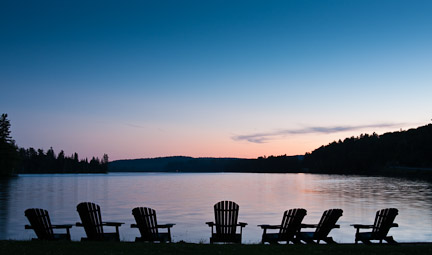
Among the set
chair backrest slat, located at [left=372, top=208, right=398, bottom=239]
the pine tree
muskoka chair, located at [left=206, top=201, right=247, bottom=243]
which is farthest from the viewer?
the pine tree

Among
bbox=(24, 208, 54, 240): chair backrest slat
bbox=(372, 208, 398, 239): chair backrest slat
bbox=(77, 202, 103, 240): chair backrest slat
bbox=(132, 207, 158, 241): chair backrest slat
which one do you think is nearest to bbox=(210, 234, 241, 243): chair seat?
bbox=(132, 207, 158, 241): chair backrest slat

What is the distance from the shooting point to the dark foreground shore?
33.9 ft

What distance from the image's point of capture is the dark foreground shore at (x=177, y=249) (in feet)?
33.9

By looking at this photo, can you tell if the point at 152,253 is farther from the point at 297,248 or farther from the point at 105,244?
the point at 297,248

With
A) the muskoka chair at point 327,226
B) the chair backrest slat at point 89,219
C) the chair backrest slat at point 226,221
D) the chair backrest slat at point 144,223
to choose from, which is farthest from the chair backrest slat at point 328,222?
the chair backrest slat at point 89,219

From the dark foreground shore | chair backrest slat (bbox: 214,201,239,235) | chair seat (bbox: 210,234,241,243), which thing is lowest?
chair seat (bbox: 210,234,241,243)

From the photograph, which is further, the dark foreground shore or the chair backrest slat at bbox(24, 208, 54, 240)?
the chair backrest slat at bbox(24, 208, 54, 240)

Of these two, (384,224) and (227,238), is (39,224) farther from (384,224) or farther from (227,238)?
(384,224)

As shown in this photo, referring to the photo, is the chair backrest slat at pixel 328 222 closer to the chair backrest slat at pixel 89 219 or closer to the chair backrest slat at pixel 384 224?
the chair backrest slat at pixel 384 224

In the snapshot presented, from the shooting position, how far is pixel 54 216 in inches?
1149

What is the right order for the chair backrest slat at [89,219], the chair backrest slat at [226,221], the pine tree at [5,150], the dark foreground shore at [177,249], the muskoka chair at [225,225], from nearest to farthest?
the dark foreground shore at [177,249]
the chair backrest slat at [89,219]
the muskoka chair at [225,225]
the chair backrest slat at [226,221]
the pine tree at [5,150]

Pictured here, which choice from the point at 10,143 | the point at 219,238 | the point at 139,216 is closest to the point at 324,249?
the point at 219,238

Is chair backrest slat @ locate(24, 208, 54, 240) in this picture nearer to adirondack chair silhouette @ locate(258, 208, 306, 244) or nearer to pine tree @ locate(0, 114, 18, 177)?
adirondack chair silhouette @ locate(258, 208, 306, 244)

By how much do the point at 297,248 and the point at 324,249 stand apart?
698 mm
